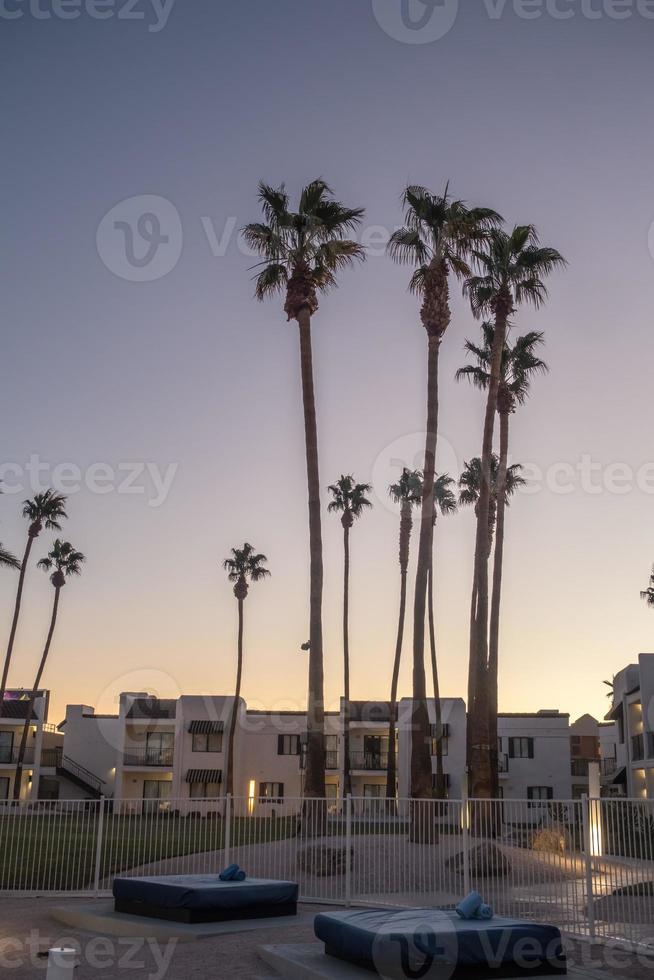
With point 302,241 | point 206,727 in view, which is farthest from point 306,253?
point 206,727

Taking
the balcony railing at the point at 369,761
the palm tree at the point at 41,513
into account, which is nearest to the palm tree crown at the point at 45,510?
the palm tree at the point at 41,513

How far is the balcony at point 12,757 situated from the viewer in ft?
206

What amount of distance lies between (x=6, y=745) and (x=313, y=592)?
47.3 metres

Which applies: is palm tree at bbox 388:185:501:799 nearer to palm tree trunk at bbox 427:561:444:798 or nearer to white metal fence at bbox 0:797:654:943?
white metal fence at bbox 0:797:654:943

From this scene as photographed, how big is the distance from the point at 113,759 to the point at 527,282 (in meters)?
50.2

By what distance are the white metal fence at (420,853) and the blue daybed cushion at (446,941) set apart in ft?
8.75

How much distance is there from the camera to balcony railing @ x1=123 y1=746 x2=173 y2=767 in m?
62.7

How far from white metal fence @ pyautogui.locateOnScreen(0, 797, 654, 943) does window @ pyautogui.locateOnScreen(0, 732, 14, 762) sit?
44.9 metres

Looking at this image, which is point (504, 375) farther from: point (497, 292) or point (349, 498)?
point (349, 498)

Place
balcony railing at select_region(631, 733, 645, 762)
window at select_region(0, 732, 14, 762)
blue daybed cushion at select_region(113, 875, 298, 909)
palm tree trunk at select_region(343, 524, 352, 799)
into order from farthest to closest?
1. window at select_region(0, 732, 14, 762)
2. palm tree trunk at select_region(343, 524, 352, 799)
3. balcony railing at select_region(631, 733, 645, 762)
4. blue daybed cushion at select_region(113, 875, 298, 909)

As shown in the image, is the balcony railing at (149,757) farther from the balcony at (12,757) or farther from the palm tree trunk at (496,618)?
the palm tree trunk at (496,618)

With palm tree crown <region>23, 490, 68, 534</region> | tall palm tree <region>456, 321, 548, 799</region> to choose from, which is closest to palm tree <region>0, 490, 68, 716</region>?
palm tree crown <region>23, 490, 68, 534</region>

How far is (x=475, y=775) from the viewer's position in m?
25.5

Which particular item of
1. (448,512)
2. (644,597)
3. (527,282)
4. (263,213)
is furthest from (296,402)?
(644,597)
